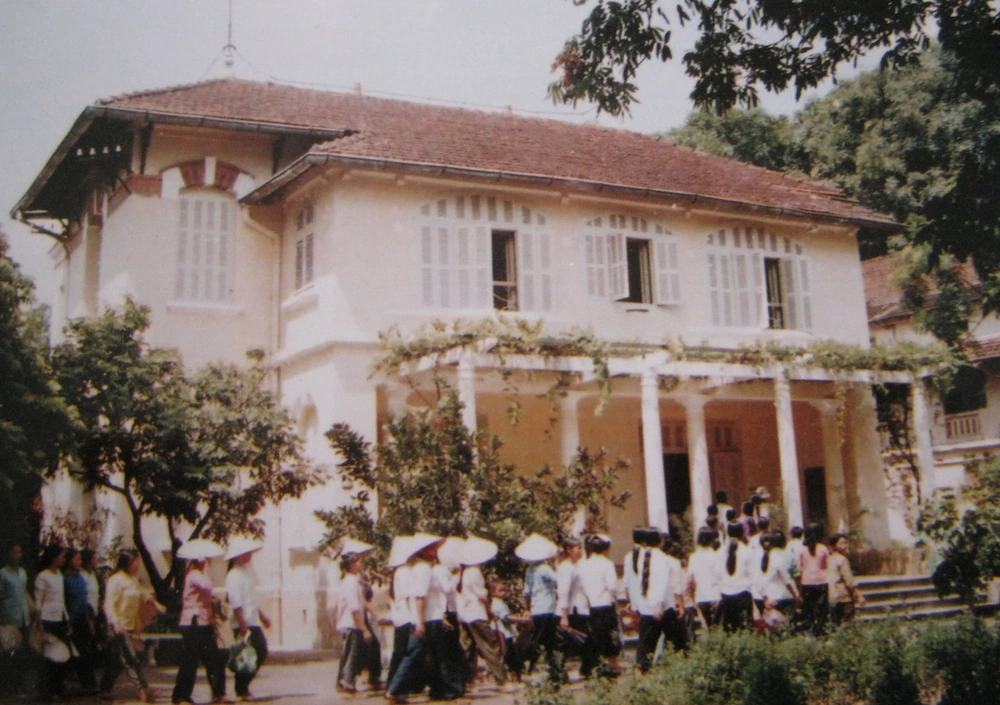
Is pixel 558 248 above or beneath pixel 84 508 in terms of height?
above

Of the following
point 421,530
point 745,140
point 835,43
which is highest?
point 745,140

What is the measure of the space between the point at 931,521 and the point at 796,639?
557 centimetres

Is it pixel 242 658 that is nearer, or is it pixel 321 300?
pixel 242 658

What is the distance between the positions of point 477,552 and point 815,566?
4.14m

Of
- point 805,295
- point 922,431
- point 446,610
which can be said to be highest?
point 805,295

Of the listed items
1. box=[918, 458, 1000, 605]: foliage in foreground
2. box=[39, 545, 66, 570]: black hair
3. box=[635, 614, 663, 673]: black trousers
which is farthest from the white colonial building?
box=[635, 614, 663, 673]: black trousers

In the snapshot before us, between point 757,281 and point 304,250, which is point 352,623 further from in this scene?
point 757,281

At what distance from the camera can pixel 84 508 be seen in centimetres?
1756

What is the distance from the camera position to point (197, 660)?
386 inches

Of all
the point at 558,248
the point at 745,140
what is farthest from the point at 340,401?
the point at 745,140

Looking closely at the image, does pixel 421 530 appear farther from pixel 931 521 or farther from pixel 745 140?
pixel 745 140

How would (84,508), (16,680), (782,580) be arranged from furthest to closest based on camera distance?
A: (84,508) → (782,580) → (16,680)

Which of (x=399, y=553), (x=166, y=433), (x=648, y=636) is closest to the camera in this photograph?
(x=399, y=553)

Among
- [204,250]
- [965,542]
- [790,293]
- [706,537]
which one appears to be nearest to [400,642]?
[706,537]
